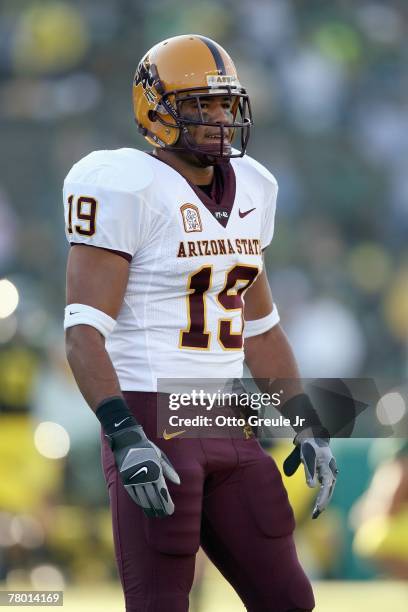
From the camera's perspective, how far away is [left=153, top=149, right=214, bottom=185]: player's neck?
2.68 metres

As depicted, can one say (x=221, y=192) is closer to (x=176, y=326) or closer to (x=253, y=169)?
(x=253, y=169)

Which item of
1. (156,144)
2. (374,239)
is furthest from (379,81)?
(156,144)

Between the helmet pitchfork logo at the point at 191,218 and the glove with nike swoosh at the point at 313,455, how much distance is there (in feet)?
1.79

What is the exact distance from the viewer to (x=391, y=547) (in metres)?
4.62

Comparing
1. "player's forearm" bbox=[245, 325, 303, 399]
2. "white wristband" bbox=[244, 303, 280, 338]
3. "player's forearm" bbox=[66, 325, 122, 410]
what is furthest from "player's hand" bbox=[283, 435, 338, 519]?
"player's forearm" bbox=[66, 325, 122, 410]

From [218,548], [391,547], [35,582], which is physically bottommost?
[35,582]

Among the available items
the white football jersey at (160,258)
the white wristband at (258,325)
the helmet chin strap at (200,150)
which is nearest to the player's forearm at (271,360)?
the white wristband at (258,325)

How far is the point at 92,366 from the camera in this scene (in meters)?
2.42

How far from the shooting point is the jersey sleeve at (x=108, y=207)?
246 centimetres

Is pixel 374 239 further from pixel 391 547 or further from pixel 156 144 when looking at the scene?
pixel 156 144

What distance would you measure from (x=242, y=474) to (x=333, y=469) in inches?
9.5

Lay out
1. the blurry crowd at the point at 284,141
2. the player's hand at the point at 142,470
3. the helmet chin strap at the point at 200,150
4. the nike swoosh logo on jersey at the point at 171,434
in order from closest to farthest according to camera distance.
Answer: the player's hand at the point at 142,470 → the nike swoosh logo on jersey at the point at 171,434 → the helmet chin strap at the point at 200,150 → the blurry crowd at the point at 284,141

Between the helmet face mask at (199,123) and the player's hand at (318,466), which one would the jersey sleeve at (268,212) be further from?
the player's hand at (318,466)

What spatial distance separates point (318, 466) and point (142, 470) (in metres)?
0.56
